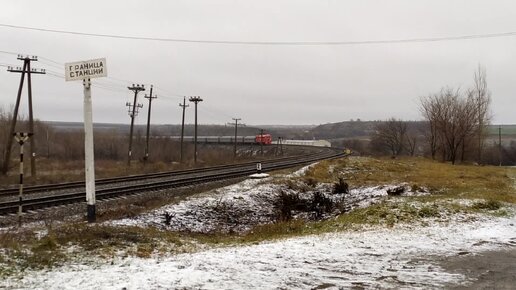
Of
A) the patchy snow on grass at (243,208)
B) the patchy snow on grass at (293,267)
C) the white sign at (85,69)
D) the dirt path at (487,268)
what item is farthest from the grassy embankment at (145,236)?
the white sign at (85,69)

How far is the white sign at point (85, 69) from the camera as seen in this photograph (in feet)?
35.8

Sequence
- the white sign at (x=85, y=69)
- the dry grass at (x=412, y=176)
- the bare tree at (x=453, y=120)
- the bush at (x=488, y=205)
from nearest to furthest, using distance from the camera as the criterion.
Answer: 1. the white sign at (x=85, y=69)
2. the bush at (x=488, y=205)
3. the dry grass at (x=412, y=176)
4. the bare tree at (x=453, y=120)

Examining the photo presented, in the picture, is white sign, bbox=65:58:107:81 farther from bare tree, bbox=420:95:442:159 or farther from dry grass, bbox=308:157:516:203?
bare tree, bbox=420:95:442:159

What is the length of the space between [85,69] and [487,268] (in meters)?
9.80

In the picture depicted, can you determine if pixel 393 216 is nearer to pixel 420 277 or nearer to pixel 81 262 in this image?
pixel 420 277

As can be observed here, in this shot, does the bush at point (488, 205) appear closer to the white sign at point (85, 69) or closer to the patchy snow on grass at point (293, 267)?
the patchy snow on grass at point (293, 267)

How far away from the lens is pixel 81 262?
6902mm

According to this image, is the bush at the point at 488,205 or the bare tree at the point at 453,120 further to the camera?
the bare tree at the point at 453,120

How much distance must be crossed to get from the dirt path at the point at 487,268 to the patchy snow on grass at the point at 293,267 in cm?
23

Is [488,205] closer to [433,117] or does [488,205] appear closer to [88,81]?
[88,81]

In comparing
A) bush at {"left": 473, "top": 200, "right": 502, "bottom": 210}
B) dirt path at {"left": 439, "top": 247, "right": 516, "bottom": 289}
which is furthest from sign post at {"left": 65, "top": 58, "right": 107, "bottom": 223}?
bush at {"left": 473, "top": 200, "right": 502, "bottom": 210}

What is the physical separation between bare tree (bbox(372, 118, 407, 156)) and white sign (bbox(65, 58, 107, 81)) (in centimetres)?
9149

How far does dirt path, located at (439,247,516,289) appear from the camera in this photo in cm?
670

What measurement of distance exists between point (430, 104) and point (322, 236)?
A: 58.8 metres
